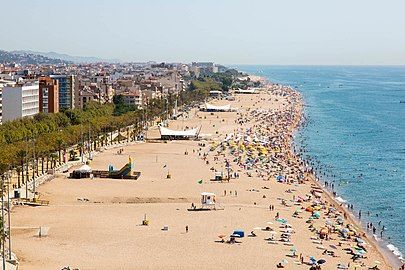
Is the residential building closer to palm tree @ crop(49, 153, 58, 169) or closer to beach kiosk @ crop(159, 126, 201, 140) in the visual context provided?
beach kiosk @ crop(159, 126, 201, 140)

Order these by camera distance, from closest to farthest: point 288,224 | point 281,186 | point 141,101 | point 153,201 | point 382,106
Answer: point 288,224 < point 153,201 < point 281,186 < point 141,101 < point 382,106

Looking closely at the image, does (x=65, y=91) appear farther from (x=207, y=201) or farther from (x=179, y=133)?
(x=207, y=201)

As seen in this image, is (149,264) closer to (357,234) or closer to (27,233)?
(27,233)

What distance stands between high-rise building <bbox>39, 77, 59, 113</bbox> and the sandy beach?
2512 cm

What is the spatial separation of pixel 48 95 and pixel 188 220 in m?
55.3

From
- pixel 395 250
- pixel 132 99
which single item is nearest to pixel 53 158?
pixel 395 250

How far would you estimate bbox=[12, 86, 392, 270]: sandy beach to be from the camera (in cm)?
3288

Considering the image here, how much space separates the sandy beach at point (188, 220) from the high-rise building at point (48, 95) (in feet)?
82.4

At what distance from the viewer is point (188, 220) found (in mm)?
40531

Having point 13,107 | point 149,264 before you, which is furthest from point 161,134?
point 149,264

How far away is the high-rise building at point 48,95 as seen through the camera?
294ft

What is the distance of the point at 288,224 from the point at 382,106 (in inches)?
4156

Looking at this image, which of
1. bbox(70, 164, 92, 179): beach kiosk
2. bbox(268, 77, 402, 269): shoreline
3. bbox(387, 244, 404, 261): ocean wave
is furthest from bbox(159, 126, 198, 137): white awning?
bbox(387, 244, 404, 261): ocean wave

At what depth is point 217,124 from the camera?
333ft
